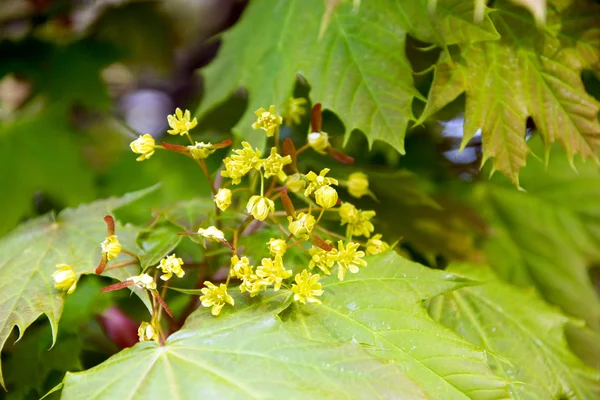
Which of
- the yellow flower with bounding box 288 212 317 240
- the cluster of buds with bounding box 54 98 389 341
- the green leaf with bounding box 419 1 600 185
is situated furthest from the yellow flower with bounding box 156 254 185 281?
the green leaf with bounding box 419 1 600 185

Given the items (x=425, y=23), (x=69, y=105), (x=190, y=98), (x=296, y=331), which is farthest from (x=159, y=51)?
(x=296, y=331)

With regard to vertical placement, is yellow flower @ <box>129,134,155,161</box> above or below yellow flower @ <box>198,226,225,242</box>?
above

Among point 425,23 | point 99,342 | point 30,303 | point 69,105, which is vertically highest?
point 425,23

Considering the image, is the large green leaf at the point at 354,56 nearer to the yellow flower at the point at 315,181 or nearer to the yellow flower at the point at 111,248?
the yellow flower at the point at 315,181

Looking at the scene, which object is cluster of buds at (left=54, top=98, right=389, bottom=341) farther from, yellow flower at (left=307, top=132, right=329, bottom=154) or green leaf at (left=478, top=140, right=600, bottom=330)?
green leaf at (left=478, top=140, right=600, bottom=330)

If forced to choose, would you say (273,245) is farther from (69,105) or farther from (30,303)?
(69,105)

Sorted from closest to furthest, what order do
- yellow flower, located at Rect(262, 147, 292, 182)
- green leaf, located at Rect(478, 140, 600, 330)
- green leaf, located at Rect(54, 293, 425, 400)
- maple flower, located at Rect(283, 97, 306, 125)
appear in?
1. green leaf, located at Rect(54, 293, 425, 400)
2. yellow flower, located at Rect(262, 147, 292, 182)
3. maple flower, located at Rect(283, 97, 306, 125)
4. green leaf, located at Rect(478, 140, 600, 330)

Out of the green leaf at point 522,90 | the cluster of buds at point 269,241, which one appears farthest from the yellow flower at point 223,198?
the green leaf at point 522,90
